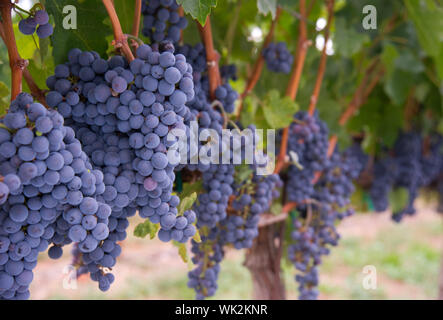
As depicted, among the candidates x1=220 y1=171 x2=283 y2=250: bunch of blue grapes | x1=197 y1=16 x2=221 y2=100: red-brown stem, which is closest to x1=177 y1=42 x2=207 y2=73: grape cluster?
x1=197 y1=16 x2=221 y2=100: red-brown stem

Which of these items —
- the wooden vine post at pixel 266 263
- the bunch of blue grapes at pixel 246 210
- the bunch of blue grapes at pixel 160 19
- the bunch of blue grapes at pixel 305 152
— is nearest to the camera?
the bunch of blue grapes at pixel 160 19

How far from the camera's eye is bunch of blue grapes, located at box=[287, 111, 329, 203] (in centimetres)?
113

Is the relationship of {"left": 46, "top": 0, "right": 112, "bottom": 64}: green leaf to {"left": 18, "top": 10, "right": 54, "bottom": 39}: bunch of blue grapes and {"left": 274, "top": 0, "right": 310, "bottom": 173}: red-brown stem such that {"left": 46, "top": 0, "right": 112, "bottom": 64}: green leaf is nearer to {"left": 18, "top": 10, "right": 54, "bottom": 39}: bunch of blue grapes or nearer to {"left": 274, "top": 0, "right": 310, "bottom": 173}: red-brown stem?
{"left": 18, "top": 10, "right": 54, "bottom": 39}: bunch of blue grapes

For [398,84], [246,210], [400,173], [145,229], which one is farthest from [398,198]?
[145,229]

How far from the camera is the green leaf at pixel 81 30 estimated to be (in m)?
0.64

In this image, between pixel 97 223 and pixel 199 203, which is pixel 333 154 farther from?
pixel 97 223

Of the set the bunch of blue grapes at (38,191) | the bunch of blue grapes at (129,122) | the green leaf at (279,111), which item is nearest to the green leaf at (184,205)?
the bunch of blue grapes at (129,122)

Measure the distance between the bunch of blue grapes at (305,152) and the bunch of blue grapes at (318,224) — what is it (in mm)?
48

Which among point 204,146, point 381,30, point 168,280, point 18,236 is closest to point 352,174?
point 381,30

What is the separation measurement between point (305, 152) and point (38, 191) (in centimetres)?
86

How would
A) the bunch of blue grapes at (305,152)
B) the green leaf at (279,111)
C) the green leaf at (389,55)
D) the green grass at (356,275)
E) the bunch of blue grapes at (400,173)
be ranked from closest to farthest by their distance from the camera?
1. the green leaf at (279,111)
2. the bunch of blue grapes at (305,152)
3. the green leaf at (389,55)
4. the bunch of blue grapes at (400,173)
5. the green grass at (356,275)

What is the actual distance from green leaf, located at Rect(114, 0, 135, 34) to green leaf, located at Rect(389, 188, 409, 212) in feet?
5.31

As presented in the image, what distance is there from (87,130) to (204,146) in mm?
210

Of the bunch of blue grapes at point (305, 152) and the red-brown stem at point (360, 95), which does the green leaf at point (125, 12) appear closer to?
the bunch of blue grapes at point (305, 152)
